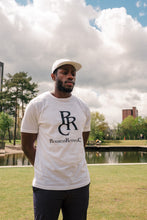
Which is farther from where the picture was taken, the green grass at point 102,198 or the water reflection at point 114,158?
the water reflection at point 114,158

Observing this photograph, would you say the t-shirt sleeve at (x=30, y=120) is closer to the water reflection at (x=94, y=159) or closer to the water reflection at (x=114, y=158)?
the water reflection at (x=94, y=159)

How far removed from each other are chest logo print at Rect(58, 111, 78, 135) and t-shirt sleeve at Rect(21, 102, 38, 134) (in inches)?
9.3

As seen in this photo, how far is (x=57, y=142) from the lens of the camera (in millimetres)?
1643

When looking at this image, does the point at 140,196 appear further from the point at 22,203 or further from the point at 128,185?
the point at 22,203

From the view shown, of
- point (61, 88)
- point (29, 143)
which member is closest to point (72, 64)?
point (61, 88)

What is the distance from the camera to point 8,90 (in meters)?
29.7

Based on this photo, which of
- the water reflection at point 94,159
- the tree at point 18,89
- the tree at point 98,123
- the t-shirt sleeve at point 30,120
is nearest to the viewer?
the t-shirt sleeve at point 30,120

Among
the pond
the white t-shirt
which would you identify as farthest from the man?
the pond

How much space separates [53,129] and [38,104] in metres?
0.26

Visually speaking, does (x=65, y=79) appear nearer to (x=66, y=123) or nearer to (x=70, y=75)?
(x=70, y=75)

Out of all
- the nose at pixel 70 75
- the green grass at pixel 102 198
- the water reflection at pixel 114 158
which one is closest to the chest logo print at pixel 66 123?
the nose at pixel 70 75

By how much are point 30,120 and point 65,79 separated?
495 millimetres

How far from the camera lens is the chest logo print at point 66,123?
169 centimetres

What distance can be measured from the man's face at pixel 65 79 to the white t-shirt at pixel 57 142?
11 cm
